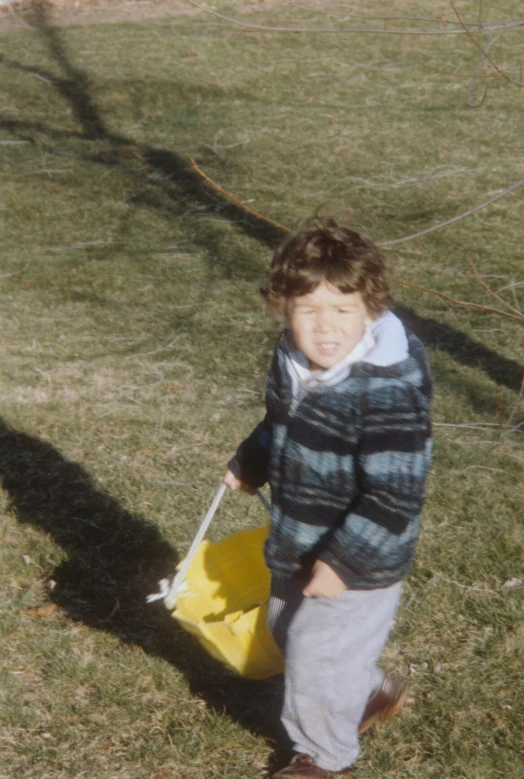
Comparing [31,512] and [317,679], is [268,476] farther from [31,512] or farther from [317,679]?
[31,512]

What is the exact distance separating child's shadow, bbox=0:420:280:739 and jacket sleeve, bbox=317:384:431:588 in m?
0.76

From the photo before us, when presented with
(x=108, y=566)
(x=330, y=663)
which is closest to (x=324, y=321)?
(x=330, y=663)

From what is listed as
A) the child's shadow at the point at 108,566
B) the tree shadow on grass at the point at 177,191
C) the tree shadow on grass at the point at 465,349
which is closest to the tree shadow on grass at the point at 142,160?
the tree shadow on grass at the point at 177,191

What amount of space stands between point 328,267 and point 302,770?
1132 mm

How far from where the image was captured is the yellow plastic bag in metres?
2.36

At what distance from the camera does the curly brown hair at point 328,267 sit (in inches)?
81.1

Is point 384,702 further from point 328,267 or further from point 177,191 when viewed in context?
point 177,191

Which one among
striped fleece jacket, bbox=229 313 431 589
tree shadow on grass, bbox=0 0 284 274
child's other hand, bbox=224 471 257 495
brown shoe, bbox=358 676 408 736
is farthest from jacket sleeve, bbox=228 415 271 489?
tree shadow on grass, bbox=0 0 284 274

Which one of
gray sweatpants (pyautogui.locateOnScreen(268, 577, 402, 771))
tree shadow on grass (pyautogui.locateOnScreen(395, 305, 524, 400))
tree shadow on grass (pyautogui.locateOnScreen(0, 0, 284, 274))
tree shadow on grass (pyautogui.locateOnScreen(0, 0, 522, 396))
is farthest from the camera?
tree shadow on grass (pyautogui.locateOnScreen(0, 0, 284, 274))

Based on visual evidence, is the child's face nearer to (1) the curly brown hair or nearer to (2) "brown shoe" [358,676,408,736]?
(1) the curly brown hair

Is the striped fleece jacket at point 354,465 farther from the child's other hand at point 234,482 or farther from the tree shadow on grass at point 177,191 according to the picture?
the tree shadow on grass at point 177,191

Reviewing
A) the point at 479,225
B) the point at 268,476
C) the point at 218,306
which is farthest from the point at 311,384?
the point at 479,225

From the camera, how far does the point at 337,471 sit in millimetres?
2084

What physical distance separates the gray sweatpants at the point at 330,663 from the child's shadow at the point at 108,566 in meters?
0.33
